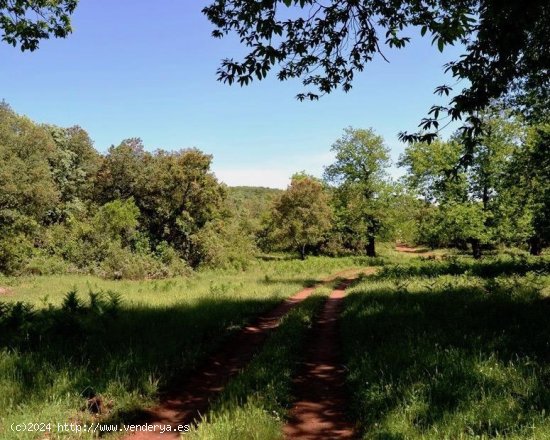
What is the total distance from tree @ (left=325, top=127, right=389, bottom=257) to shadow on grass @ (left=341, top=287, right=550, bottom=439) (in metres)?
37.3

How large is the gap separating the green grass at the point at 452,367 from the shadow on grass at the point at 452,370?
0.01m

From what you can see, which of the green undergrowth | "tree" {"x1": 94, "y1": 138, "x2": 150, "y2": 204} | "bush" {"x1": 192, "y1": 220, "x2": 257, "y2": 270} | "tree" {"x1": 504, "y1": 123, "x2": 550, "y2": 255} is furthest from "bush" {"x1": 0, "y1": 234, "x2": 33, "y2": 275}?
"tree" {"x1": 504, "y1": 123, "x2": 550, "y2": 255}

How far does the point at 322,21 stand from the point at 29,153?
3921 centimetres

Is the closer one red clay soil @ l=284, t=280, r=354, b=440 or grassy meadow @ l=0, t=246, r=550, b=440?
grassy meadow @ l=0, t=246, r=550, b=440

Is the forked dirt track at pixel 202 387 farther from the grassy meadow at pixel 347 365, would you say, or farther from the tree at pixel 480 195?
the tree at pixel 480 195

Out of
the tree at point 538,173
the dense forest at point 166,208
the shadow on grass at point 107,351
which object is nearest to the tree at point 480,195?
the dense forest at point 166,208

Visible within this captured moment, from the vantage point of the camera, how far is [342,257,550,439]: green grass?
4812mm

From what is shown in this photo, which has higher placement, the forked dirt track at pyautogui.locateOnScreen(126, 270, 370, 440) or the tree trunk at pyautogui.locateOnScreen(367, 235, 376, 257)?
the tree trunk at pyautogui.locateOnScreen(367, 235, 376, 257)

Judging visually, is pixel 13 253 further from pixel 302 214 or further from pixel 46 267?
pixel 302 214

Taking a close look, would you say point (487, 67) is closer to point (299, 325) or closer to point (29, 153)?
point (299, 325)

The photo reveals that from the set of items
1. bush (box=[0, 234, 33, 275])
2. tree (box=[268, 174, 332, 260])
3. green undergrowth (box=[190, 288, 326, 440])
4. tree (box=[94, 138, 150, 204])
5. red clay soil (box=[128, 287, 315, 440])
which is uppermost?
tree (box=[94, 138, 150, 204])

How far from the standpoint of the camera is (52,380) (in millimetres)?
6691

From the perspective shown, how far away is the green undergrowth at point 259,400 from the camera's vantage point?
16.8 ft

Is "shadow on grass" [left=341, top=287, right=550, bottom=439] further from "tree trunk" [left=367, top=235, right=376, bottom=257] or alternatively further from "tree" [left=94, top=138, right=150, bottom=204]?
"tree trunk" [left=367, top=235, right=376, bottom=257]
